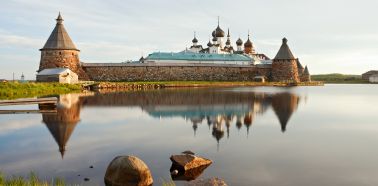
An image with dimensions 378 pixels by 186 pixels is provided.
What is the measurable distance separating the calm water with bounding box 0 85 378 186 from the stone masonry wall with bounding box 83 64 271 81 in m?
35.4

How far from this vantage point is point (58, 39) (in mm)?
→ 45625

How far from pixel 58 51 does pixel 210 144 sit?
1560 inches

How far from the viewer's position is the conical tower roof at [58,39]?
1778 inches

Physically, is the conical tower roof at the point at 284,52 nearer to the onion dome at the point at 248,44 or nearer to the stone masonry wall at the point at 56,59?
the onion dome at the point at 248,44

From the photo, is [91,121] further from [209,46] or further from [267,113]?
[209,46]

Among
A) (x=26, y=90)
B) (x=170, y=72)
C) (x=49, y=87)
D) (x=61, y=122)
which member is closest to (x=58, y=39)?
(x=170, y=72)

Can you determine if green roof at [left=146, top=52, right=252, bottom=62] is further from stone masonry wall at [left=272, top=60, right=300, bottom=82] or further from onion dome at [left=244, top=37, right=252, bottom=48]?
onion dome at [left=244, top=37, right=252, bottom=48]

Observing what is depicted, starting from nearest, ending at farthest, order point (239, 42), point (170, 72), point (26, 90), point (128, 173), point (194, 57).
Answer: point (128, 173)
point (26, 90)
point (170, 72)
point (194, 57)
point (239, 42)

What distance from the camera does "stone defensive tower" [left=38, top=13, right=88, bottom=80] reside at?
148ft

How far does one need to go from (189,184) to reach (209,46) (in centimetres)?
6104

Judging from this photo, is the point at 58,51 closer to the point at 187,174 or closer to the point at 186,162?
the point at 186,162

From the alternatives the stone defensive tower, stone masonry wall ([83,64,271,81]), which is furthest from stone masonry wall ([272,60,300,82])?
the stone defensive tower

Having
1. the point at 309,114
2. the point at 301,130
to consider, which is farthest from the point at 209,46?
the point at 301,130

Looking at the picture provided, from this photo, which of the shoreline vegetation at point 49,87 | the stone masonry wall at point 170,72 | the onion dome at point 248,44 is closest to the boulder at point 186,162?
the shoreline vegetation at point 49,87
